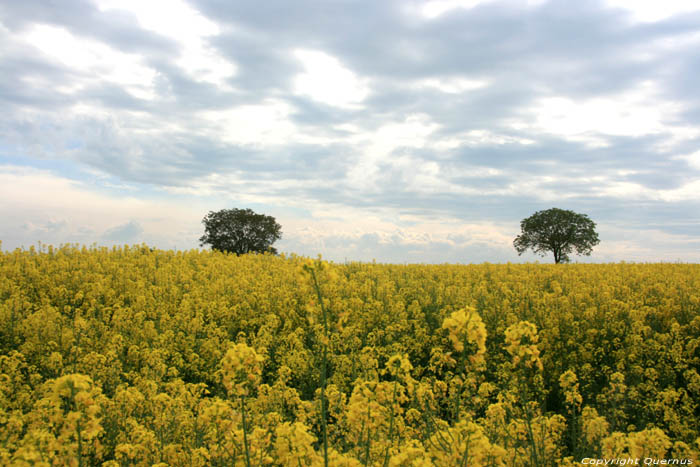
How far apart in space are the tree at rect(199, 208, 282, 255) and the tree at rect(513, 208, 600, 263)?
101 ft

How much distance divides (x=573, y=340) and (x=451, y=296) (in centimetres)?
388

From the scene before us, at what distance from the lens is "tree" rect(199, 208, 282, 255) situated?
46125mm

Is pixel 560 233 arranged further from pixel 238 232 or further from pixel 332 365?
pixel 332 365

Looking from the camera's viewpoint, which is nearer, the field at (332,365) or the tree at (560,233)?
the field at (332,365)

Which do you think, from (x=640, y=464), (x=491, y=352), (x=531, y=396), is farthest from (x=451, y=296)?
(x=640, y=464)

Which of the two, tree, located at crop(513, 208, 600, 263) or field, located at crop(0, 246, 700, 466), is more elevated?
tree, located at crop(513, 208, 600, 263)

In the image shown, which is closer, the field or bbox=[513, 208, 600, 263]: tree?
the field

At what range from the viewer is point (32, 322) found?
10.6 meters

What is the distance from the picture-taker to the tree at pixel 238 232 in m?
46.1

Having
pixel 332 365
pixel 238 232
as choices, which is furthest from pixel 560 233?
pixel 332 365

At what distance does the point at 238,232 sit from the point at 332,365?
3830cm

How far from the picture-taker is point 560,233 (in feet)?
168

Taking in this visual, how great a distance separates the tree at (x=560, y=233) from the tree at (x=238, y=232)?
30.8 metres

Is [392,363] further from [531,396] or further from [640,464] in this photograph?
[531,396]
